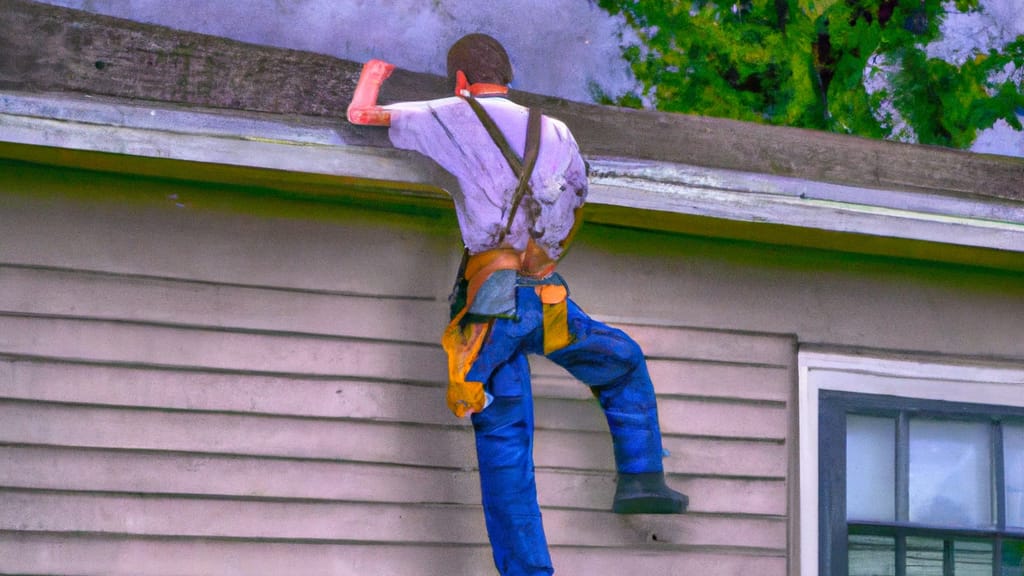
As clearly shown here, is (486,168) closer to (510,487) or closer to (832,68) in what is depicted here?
(510,487)

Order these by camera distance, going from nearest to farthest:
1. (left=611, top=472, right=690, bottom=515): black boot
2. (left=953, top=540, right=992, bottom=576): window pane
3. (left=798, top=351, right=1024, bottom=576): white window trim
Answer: (left=611, top=472, right=690, bottom=515): black boot < (left=798, top=351, right=1024, bottom=576): white window trim < (left=953, top=540, right=992, bottom=576): window pane

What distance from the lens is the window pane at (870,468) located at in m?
4.50

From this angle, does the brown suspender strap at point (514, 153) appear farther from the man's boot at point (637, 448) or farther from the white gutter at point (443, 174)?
the man's boot at point (637, 448)

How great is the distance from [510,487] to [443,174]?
1.06 metres

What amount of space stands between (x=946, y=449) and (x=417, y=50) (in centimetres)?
262

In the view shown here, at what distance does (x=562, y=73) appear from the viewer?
15.8 feet

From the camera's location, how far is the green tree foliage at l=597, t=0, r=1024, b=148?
5.31 meters

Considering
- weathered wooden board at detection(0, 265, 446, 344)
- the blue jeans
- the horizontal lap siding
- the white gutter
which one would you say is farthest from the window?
weathered wooden board at detection(0, 265, 446, 344)

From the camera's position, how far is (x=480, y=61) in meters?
4.12

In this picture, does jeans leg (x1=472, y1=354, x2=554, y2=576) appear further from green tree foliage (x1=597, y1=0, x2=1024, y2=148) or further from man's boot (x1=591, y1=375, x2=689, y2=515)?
green tree foliage (x1=597, y1=0, x2=1024, y2=148)

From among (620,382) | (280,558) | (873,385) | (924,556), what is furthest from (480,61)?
(924,556)

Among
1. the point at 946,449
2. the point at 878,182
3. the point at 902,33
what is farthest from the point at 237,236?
the point at 902,33

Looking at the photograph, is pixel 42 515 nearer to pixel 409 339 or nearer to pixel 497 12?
pixel 409 339

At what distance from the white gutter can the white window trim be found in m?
0.53
